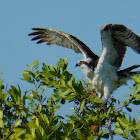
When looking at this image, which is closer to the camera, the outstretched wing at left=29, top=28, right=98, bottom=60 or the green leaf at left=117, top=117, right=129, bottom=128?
the green leaf at left=117, top=117, right=129, bottom=128

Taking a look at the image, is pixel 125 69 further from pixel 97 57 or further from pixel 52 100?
pixel 52 100

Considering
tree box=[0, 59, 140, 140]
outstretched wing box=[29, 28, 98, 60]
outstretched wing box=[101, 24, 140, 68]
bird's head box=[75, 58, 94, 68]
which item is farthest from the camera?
outstretched wing box=[29, 28, 98, 60]

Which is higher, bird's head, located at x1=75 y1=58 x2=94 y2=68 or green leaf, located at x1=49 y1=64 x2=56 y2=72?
bird's head, located at x1=75 y1=58 x2=94 y2=68

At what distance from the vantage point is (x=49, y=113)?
4.89 meters

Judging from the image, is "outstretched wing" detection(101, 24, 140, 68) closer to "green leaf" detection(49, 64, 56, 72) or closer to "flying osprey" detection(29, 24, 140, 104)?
"flying osprey" detection(29, 24, 140, 104)

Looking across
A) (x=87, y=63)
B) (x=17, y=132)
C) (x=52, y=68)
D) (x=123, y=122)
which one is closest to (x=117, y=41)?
(x=87, y=63)

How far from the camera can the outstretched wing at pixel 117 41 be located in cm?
700

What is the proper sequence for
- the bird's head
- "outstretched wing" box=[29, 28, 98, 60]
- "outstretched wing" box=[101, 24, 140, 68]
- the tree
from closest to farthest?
the tree, "outstretched wing" box=[101, 24, 140, 68], the bird's head, "outstretched wing" box=[29, 28, 98, 60]

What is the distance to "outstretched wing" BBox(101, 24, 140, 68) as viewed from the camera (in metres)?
7.00

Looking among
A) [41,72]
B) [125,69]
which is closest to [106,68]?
[125,69]

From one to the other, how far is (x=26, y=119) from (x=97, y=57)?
3.30 metres

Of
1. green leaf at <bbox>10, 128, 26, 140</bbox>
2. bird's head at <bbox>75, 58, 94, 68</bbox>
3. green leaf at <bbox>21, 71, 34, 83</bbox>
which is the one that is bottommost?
green leaf at <bbox>10, 128, 26, 140</bbox>

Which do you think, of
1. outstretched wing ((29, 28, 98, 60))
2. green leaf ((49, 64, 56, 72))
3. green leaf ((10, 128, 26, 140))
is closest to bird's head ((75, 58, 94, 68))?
outstretched wing ((29, 28, 98, 60))

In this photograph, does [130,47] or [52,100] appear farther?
[130,47]
